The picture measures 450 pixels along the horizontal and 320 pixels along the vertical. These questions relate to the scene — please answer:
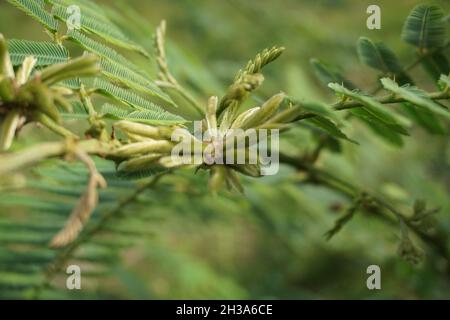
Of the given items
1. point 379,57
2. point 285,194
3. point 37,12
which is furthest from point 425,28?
point 285,194

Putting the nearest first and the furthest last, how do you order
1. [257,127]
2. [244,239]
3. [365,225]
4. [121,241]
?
1. [257,127]
2. [121,241]
3. [365,225]
4. [244,239]

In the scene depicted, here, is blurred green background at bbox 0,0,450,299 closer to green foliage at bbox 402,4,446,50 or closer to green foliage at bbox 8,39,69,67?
→ green foliage at bbox 402,4,446,50

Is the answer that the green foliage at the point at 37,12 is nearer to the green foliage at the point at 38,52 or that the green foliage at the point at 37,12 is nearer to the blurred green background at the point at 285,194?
the green foliage at the point at 38,52

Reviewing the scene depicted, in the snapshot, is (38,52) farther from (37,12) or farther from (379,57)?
(379,57)

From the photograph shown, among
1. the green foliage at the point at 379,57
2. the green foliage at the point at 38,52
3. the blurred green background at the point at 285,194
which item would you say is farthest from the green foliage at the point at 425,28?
the green foliage at the point at 38,52

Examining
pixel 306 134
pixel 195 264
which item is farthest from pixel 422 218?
pixel 195 264

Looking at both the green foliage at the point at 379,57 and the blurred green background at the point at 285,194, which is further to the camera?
the blurred green background at the point at 285,194
